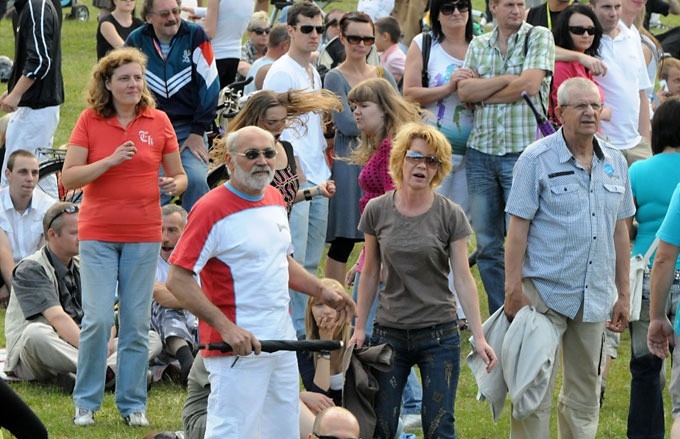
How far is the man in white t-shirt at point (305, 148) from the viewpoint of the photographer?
9258 mm

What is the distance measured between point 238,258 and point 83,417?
2.36 meters

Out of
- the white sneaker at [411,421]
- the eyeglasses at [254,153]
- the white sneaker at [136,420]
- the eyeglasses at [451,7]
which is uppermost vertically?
the eyeglasses at [451,7]

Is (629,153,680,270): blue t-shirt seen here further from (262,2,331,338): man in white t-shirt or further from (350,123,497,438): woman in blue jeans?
(262,2,331,338): man in white t-shirt

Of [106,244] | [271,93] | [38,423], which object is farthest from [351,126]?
[38,423]

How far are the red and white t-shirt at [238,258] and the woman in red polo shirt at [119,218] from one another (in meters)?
1.68

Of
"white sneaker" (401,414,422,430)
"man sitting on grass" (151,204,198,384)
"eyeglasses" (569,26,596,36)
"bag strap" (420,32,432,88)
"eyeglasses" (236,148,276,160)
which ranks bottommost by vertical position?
"white sneaker" (401,414,422,430)

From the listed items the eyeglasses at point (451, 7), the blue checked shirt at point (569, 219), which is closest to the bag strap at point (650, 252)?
the blue checked shirt at point (569, 219)

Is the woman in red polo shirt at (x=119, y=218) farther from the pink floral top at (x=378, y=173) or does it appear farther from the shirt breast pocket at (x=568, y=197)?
the shirt breast pocket at (x=568, y=197)

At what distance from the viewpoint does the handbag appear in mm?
7715

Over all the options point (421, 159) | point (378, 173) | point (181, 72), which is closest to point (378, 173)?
point (378, 173)

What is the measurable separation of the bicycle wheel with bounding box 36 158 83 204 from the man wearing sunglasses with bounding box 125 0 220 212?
1.63 meters

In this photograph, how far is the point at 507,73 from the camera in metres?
9.13

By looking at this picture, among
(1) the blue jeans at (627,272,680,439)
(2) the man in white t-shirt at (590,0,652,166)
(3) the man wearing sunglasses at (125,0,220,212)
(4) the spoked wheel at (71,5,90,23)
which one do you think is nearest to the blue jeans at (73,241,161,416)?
(3) the man wearing sunglasses at (125,0,220,212)

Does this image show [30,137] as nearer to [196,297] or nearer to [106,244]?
[106,244]
